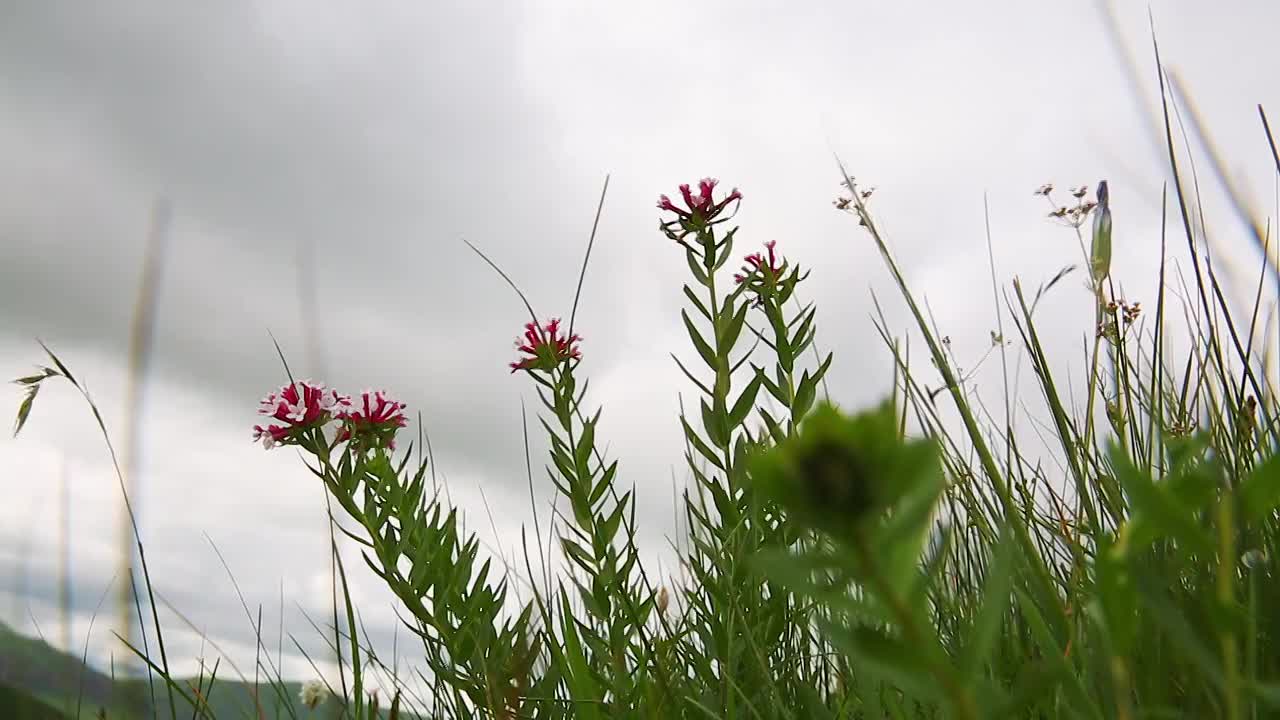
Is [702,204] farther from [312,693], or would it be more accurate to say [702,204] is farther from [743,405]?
[312,693]

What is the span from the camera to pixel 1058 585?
1470 millimetres

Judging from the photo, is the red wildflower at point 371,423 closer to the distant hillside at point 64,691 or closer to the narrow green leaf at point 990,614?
the distant hillside at point 64,691

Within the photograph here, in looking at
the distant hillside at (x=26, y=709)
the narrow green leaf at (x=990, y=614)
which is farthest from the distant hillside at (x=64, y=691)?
the narrow green leaf at (x=990, y=614)

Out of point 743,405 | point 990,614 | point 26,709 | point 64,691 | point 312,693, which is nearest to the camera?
point 990,614

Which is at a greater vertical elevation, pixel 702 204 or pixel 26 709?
pixel 702 204

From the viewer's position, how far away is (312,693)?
103 inches

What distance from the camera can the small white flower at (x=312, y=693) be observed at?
251 centimetres

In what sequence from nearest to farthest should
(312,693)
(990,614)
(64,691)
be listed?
(990,614) < (64,691) < (312,693)

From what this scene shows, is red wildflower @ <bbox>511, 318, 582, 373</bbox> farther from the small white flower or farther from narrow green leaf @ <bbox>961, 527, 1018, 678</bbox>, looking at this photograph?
narrow green leaf @ <bbox>961, 527, 1018, 678</bbox>

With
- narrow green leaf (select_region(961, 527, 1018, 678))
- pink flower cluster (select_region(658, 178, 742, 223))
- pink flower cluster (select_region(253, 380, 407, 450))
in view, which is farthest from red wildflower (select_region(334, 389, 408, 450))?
narrow green leaf (select_region(961, 527, 1018, 678))

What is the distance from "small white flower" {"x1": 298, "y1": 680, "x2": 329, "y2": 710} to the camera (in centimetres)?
251

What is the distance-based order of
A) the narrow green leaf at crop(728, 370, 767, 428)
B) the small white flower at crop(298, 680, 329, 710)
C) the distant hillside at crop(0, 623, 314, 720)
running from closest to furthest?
the distant hillside at crop(0, 623, 314, 720)
the narrow green leaf at crop(728, 370, 767, 428)
the small white flower at crop(298, 680, 329, 710)

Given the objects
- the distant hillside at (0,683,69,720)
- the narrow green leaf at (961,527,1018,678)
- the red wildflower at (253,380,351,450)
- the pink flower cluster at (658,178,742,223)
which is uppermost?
the pink flower cluster at (658,178,742,223)

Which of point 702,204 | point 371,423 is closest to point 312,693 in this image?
point 371,423
